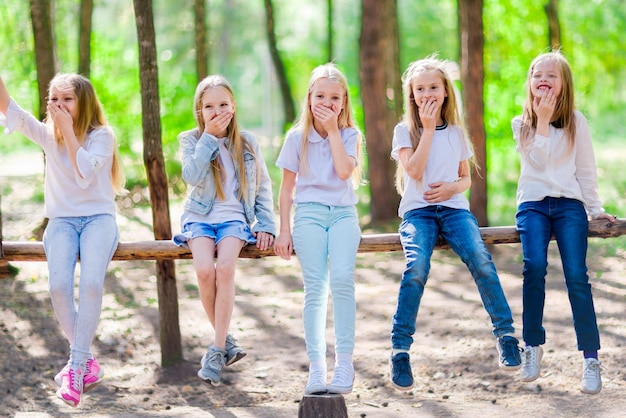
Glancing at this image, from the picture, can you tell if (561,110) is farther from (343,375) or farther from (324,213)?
(343,375)

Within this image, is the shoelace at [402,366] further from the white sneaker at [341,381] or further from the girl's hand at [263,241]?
the girl's hand at [263,241]

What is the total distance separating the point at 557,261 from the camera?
34.7 feet

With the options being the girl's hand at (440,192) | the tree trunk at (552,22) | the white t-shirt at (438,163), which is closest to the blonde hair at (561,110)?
the white t-shirt at (438,163)

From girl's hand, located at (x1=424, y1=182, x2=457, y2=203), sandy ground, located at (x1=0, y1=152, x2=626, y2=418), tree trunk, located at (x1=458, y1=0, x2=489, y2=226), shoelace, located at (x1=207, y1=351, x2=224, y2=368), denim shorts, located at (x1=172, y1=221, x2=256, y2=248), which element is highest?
tree trunk, located at (x1=458, y1=0, x2=489, y2=226)

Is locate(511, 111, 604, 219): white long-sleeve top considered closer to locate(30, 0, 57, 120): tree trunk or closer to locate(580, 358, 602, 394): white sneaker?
locate(580, 358, 602, 394): white sneaker

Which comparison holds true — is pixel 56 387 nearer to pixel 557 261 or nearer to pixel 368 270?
pixel 368 270

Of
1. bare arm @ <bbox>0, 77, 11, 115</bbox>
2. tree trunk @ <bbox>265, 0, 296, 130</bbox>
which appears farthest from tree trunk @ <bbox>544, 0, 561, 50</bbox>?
bare arm @ <bbox>0, 77, 11, 115</bbox>

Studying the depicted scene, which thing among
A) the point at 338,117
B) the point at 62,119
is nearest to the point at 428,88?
the point at 338,117

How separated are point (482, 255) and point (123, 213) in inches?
398

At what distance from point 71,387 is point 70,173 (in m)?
1.25

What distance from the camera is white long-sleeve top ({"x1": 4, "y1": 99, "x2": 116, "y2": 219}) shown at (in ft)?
15.6

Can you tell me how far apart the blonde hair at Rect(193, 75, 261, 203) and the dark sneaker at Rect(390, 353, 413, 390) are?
4.32ft

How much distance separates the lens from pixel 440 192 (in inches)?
185

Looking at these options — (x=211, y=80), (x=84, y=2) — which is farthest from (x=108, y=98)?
(x=211, y=80)
